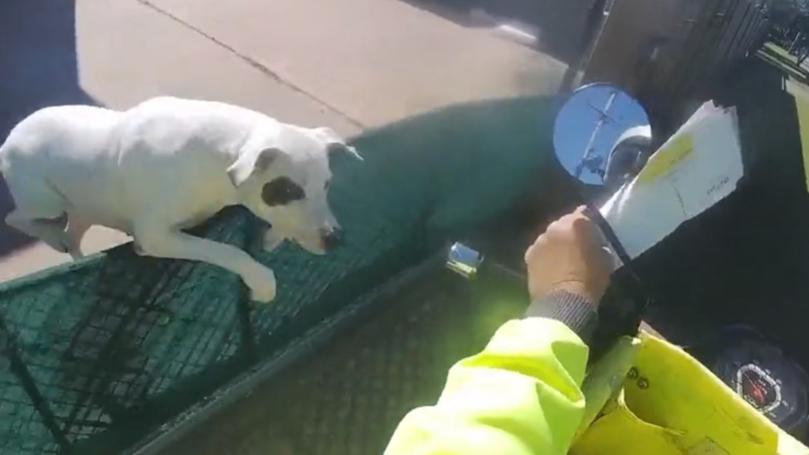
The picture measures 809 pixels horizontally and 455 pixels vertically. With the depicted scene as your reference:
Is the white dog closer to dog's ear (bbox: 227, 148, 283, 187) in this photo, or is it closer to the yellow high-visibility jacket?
dog's ear (bbox: 227, 148, 283, 187)

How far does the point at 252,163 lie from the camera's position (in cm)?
192

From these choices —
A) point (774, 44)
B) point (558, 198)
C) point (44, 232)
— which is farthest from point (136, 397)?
point (774, 44)

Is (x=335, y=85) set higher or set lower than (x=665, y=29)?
lower

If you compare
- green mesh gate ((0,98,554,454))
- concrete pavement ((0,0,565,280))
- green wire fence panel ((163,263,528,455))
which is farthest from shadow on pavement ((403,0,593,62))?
green wire fence panel ((163,263,528,455))

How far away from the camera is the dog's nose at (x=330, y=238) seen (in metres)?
2.06

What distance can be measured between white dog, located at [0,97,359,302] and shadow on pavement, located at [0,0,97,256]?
995 mm

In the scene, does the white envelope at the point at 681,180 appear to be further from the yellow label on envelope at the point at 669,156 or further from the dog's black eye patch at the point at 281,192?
the dog's black eye patch at the point at 281,192

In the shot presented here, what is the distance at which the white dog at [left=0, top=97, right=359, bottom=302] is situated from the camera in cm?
200

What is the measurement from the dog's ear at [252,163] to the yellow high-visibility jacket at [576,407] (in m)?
0.83

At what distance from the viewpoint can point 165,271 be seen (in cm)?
210

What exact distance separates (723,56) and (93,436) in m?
1.94

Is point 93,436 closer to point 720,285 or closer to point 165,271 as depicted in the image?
point 165,271

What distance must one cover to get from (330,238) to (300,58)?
2.02m

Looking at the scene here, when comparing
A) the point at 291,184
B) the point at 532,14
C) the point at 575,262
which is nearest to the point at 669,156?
the point at 575,262
